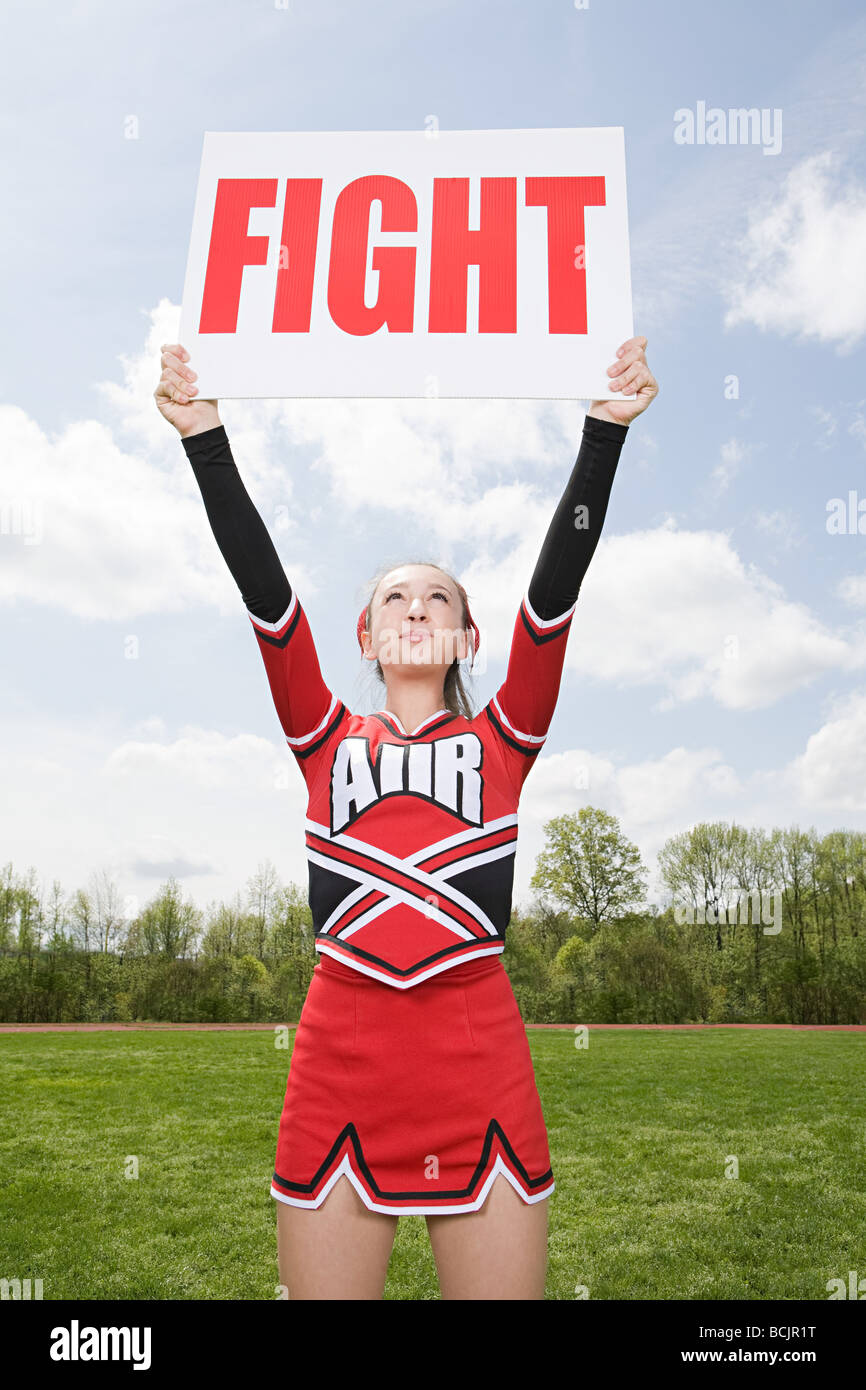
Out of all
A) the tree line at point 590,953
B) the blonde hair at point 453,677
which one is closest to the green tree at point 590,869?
the tree line at point 590,953

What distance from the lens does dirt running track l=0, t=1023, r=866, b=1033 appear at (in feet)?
70.7

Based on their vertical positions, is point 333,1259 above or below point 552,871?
below

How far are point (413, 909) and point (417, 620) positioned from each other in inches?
31.4

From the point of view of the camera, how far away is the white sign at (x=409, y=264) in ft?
7.82

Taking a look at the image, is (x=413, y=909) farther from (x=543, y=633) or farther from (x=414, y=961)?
(x=543, y=633)

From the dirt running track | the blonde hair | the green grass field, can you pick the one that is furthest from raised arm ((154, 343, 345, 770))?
the dirt running track

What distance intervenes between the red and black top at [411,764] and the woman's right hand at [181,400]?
0.12 ft

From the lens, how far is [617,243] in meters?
2.49

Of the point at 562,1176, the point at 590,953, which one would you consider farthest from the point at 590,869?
the point at 562,1176

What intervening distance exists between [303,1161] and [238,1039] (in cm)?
1913

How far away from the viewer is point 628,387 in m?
2.32
